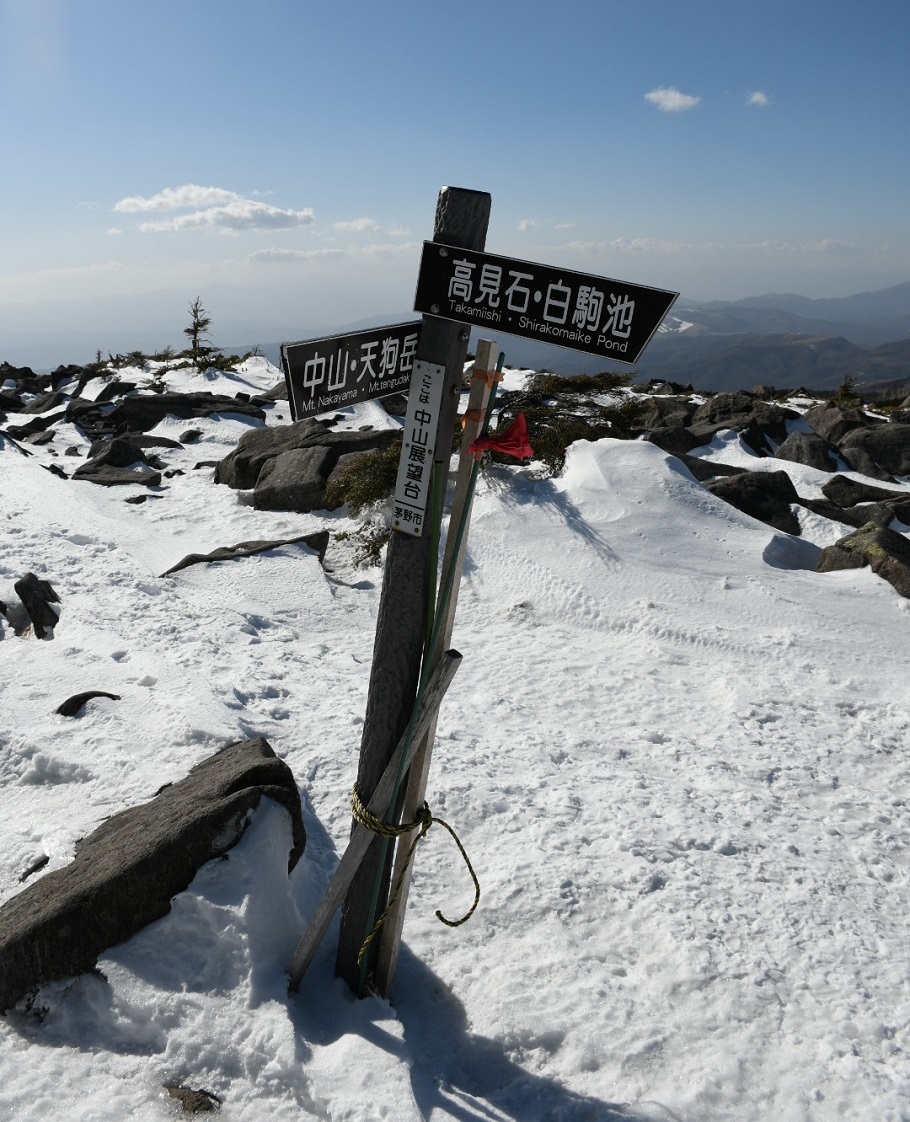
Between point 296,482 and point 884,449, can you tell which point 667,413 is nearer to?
point 884,449

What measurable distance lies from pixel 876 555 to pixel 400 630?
8.15 meters

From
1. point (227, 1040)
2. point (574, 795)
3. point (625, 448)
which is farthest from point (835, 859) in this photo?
point (625, 448)

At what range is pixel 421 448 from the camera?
319 centimetres

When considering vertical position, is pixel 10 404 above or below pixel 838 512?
below

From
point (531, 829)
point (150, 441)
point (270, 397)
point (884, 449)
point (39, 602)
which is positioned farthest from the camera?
point (270, 397)

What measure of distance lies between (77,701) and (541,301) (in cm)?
485

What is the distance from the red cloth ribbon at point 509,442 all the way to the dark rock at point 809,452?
16.0 meters

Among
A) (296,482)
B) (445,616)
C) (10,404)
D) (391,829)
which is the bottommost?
(10,404)

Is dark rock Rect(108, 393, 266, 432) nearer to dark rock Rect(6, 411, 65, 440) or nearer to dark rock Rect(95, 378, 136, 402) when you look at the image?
dark rock Rect(6, 411, 65, 440)

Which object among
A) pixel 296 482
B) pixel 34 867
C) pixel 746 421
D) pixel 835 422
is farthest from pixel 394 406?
pixel 34 867

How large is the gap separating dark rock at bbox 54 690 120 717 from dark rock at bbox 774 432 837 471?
52.6 feet

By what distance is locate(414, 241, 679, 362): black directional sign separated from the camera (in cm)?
274

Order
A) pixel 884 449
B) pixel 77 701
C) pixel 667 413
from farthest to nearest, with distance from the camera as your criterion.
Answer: pixel 667 413, pixel 884 449, pixel 77 701

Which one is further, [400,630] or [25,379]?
[25,379]
